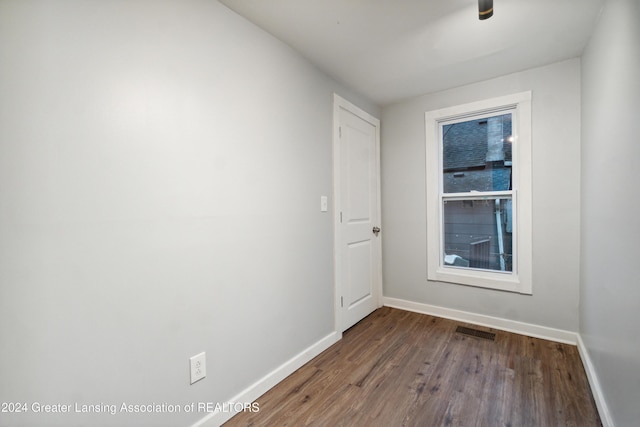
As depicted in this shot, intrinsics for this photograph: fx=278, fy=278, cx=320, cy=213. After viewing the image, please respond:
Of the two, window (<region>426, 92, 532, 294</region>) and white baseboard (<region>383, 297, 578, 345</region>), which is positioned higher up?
window (<region>426, 92, 532, 294</region>)

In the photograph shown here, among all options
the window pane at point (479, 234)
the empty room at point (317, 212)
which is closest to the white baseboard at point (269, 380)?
the empty room at point (317, 212)

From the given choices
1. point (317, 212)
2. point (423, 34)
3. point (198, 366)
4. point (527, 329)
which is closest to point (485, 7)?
point (423, 34)

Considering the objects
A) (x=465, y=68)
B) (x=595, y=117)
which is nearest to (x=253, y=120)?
(x=465, y=68)

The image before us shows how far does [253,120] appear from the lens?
183 cm

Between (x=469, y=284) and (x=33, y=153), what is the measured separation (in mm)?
3349

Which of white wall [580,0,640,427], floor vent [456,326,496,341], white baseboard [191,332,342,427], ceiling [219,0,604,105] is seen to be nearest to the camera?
white wall [580,0,640,427]

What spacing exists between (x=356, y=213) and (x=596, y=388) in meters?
2.07

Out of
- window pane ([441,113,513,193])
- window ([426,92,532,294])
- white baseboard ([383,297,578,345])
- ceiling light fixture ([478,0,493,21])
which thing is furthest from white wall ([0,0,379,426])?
window pane ([441,113,513,193])

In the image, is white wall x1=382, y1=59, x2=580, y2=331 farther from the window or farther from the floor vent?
the floor vent

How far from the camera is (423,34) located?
6.42 feet

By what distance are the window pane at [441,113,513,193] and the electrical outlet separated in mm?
2803

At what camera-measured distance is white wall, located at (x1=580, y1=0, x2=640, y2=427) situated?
1.19 meters

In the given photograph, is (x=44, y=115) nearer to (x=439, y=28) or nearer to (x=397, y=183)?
(x=439, y=28)

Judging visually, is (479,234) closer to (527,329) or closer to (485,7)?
(527,329)
